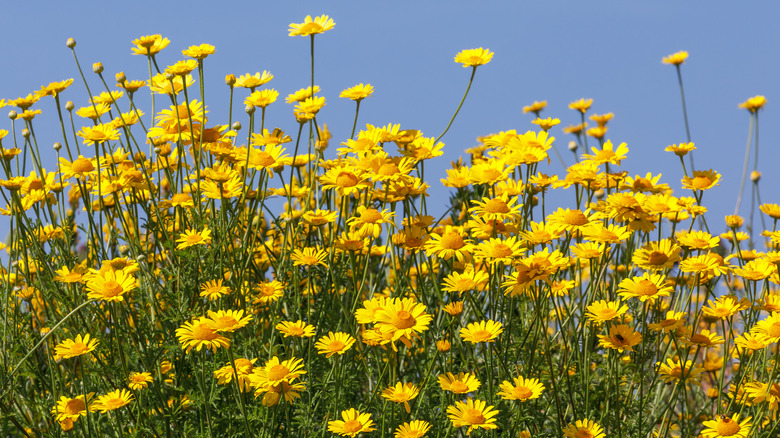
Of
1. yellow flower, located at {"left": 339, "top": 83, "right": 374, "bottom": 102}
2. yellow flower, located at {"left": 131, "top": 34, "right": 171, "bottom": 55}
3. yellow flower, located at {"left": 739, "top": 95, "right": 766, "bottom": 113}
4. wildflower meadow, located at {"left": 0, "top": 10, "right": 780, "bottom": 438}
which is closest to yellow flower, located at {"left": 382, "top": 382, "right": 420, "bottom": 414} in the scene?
wildflower meadow, located at {"left": 0, "top": 10, "right": 780, "bottom": 438}

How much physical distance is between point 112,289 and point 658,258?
1.60 metres

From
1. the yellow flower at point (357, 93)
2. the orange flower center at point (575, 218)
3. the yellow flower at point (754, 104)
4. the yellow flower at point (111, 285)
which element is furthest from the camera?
the yellow flower at point (754, 104)

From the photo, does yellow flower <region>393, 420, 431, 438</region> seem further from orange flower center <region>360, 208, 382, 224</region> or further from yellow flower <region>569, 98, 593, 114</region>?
yellow flower <region>569, 98, 593, 114</region>

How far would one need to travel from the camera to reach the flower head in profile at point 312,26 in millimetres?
2996

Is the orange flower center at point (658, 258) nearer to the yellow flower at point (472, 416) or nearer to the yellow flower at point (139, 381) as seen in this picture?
the yellow flower at point (472, 416)

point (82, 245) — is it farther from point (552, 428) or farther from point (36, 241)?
point (552, 428)

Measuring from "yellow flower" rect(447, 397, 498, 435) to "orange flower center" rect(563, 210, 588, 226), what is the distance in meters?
0.68

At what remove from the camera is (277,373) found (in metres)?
2.16

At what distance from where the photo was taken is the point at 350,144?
2.77 metres

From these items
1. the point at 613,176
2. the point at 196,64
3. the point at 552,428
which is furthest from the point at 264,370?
the point at 613,176

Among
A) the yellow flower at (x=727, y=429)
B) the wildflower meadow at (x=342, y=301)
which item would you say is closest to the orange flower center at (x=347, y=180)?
the wildflower meadow at (x=342, y=301)

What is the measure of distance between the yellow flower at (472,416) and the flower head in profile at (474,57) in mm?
1289

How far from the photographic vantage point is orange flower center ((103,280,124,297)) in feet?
7.46

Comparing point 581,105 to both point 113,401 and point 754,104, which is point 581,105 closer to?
point 754,104
